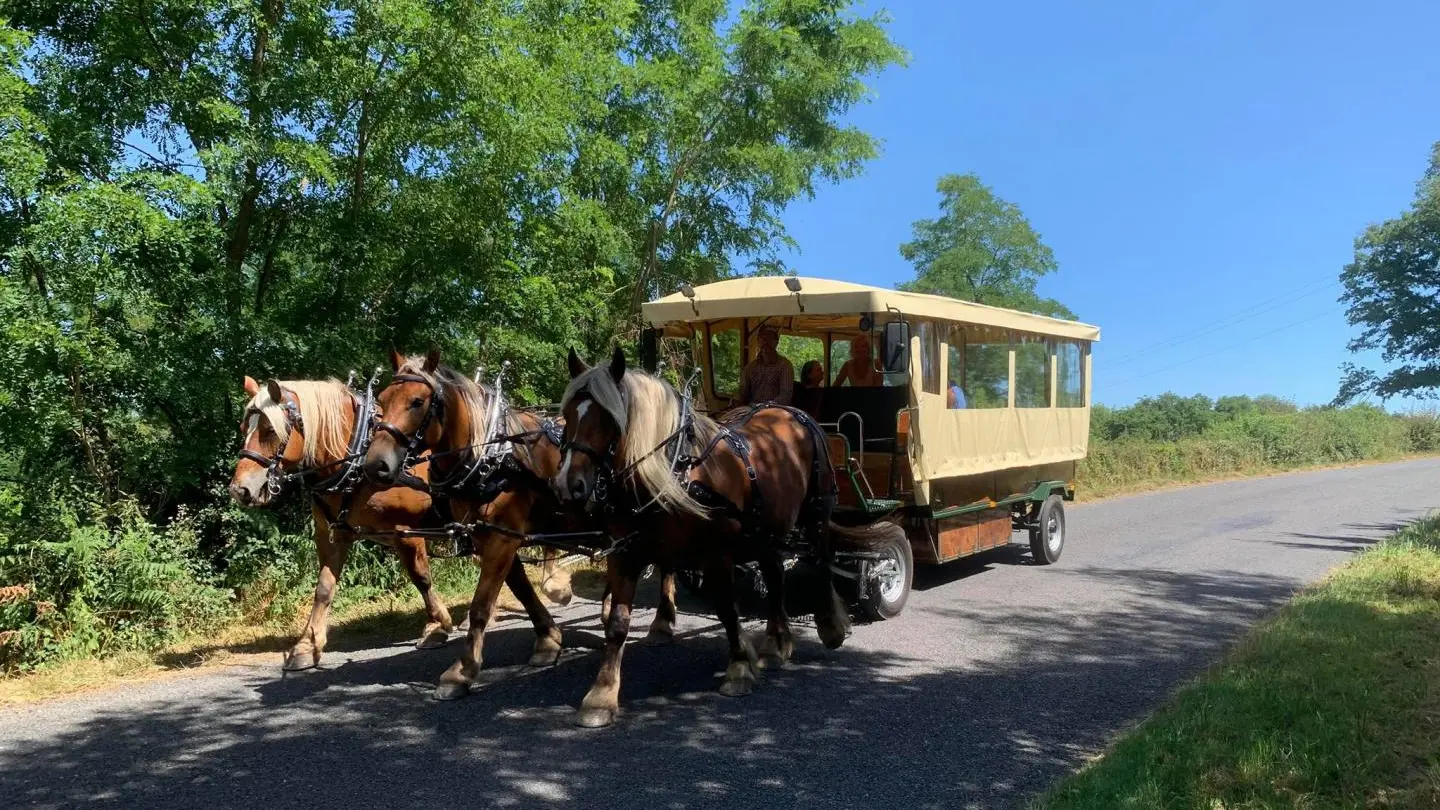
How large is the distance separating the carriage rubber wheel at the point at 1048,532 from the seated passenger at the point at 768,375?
13.4 feet

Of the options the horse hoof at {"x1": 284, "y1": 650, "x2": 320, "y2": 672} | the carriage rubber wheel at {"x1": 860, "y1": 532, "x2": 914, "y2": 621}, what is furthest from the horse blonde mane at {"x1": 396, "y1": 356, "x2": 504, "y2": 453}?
the carriage rubber wheel at {"x1": 860, "y1": 532, "x2": 914, "y2": 621}

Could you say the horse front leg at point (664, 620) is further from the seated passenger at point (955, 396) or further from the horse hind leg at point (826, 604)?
the seated passenger at point (955, 396)

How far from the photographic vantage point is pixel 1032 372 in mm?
9016

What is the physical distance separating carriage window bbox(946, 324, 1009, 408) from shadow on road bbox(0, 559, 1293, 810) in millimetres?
2530

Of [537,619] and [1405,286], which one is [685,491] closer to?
[537,619]

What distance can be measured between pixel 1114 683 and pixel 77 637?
672cm

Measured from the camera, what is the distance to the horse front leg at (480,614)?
204 inches

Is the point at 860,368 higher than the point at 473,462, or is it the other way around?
the point at 860,368

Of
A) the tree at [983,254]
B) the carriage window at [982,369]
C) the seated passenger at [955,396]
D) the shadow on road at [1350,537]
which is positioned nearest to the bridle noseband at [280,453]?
the seated passenger at [955,396]

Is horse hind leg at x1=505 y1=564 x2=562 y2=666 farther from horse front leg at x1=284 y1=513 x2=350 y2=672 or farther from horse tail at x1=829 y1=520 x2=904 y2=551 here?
horse tail at x1=829 y1=520 x2=904 y2=551

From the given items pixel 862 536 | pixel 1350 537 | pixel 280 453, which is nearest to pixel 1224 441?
pixel 1350 537

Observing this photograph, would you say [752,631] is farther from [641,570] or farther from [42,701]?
[42,701]

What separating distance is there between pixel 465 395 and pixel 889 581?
3.63 metres

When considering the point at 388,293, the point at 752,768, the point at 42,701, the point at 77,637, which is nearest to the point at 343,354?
the point at 388,293
